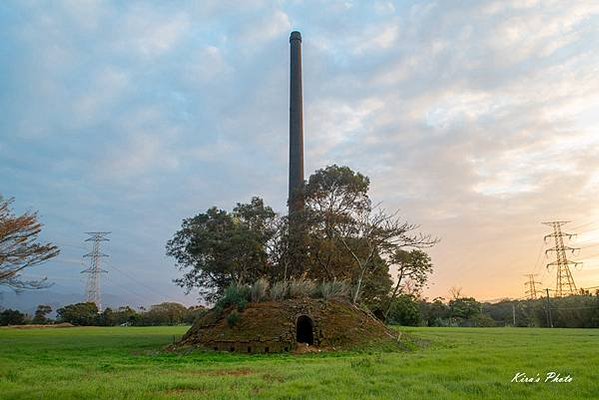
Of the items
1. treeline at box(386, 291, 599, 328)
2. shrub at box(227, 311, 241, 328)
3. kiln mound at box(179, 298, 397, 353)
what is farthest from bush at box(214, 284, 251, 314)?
treeline at box(386, 291, 599, 328)

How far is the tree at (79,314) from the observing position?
7265 centimetres

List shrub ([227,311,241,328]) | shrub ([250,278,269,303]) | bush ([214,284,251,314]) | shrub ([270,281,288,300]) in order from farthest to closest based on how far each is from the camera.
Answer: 1. shrub ([270,281,288,300])
2. shrub ([250,278,269,303])
3. bush ([214,284,251,314])
4. shrub ([227,311,241,328])

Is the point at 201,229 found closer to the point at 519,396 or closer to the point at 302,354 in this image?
the point at 302,354

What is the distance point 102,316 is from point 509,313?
195 ft

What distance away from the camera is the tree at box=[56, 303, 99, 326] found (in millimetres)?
72650

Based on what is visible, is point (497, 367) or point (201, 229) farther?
point (201, 229)

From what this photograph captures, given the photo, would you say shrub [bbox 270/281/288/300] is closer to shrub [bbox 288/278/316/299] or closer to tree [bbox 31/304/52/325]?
shrub [bbox 288/278/316/299]

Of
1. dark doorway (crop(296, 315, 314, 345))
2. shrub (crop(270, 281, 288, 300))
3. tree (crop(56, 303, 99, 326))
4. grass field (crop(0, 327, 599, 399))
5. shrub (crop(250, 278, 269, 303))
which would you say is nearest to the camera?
grass field (crop(0, 327, 599, 399))

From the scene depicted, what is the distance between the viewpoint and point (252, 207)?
32719 mm

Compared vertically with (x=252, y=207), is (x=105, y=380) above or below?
below

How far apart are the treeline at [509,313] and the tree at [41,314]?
51.7 meters

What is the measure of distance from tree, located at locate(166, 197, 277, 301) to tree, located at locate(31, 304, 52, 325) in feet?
170

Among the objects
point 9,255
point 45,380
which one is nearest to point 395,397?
point 45,380

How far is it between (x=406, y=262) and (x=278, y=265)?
833 centimetres
